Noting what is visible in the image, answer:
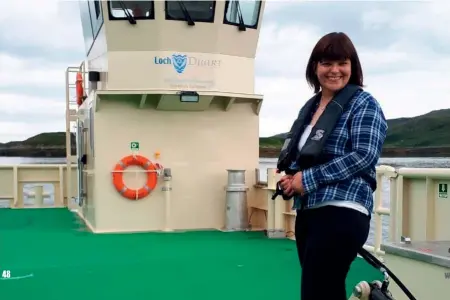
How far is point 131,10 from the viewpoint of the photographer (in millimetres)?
8398

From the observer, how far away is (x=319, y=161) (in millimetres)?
2193

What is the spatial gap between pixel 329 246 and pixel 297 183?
24 centimetres

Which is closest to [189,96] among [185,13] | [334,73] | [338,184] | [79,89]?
[185,13]

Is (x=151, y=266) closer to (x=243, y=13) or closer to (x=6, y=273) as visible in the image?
(x=6, y=273)

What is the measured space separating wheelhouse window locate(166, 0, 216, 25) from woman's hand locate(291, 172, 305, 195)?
653 cm

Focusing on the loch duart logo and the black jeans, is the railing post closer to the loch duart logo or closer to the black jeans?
the loch duart logo

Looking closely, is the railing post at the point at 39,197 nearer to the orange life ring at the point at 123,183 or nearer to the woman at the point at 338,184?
the orange life ring at the point at 123,183

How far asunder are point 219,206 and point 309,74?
21.8 feet

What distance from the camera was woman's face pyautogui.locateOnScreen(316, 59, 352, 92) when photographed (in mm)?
2234

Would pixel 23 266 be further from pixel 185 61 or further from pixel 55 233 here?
pixel 185 61

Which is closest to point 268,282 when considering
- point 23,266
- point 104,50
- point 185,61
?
point 23,266

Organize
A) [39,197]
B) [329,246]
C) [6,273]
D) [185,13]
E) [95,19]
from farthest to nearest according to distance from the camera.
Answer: [39,197] → [95,19] → [185,13] → [6,273] → [329,246]

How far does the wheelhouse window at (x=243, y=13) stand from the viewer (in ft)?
28.4

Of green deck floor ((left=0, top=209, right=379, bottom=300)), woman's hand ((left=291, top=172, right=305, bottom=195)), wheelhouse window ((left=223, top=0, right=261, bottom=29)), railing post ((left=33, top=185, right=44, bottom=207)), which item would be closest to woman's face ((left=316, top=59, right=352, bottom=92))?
woman's hand ((left=291, top=172, right=305, bottom=195))
